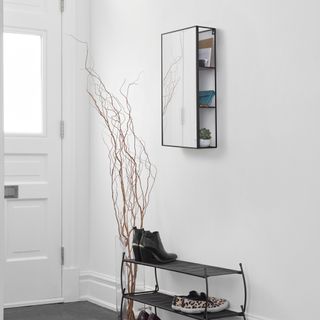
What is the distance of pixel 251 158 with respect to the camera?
3287mm

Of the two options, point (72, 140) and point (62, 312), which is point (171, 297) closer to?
point (62, 312)

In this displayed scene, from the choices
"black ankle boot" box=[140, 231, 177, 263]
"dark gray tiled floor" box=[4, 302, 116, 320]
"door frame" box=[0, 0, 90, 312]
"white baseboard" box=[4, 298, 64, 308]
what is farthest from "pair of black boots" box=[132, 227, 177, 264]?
"white baseboard" box=[4, 298, 64, 308]

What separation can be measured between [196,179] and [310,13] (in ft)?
3.92

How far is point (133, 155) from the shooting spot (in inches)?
169

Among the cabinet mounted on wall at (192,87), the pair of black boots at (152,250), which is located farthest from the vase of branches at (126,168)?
the cabinet mounted on wall at (192,87)

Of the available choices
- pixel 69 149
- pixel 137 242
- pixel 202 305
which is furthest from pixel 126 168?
pixel 202 305

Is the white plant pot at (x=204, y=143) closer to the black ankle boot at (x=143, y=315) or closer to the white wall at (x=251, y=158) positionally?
the white wall at (x=251, y=158)

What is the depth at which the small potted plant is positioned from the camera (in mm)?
3492

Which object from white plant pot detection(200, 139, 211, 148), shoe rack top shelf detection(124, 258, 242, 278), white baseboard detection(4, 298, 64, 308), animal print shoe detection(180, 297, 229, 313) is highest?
white plant pot detection(200, 139, 211, 148)

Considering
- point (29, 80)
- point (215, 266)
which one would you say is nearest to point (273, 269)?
point (215, 266)

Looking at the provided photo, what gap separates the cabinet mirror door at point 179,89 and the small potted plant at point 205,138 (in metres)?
0.04

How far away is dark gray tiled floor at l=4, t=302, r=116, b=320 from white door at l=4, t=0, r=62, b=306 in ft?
0.36

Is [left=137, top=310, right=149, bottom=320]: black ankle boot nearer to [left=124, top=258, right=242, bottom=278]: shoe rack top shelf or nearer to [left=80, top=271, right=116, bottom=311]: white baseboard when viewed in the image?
[left=124, top=258, right=242, bottom=278]: shoe rack top shelf

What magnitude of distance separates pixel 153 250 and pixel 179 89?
93 centimetres
